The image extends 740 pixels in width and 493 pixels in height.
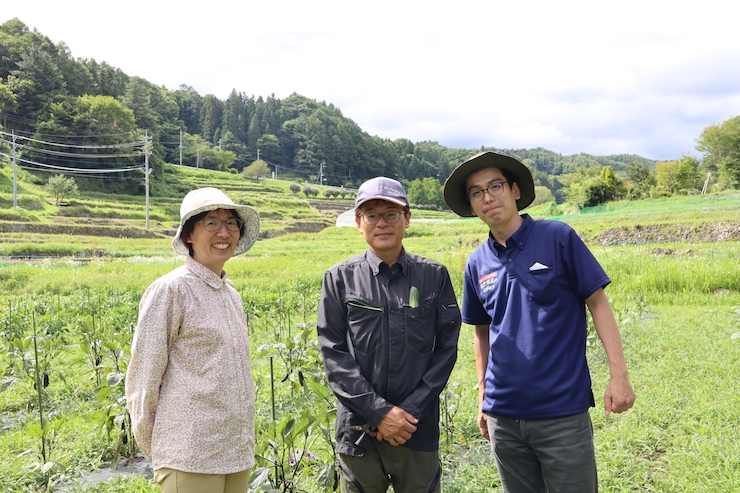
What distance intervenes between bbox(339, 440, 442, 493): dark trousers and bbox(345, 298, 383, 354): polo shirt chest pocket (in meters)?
0.34

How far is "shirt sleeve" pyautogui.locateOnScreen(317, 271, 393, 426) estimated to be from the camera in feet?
5.66

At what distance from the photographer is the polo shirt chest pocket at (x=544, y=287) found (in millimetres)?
1750

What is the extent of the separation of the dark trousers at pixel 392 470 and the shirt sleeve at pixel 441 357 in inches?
6.7

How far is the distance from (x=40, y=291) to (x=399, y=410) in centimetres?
1213

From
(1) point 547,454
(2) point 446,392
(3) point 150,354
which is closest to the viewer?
(3) point 150,354

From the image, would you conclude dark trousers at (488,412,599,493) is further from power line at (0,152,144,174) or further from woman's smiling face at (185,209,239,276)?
power line at (0,152,144,174)

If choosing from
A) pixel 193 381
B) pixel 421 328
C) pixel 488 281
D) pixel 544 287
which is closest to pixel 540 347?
pixel 544 287

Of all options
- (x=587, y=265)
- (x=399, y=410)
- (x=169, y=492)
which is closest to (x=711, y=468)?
(x=587, y=265)

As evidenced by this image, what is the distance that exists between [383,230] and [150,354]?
0.91 metres

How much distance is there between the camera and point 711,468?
9.07ft

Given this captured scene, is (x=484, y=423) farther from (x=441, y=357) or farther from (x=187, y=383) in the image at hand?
(x=187, y=383)

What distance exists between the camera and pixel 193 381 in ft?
5.31

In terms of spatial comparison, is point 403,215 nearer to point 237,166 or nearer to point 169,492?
point 169,492

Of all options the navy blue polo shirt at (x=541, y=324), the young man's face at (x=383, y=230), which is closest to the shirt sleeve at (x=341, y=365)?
the young man's face at (x=383, y=230)
